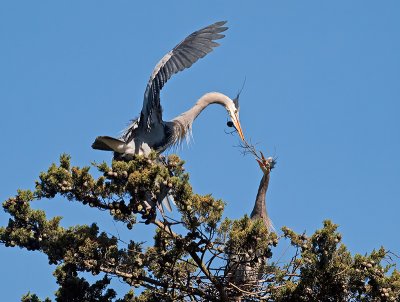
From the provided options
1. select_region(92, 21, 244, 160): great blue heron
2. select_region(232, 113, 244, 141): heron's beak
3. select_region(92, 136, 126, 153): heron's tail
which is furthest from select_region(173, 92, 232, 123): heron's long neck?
select_region(92, 136, 126, 153): heron's tail

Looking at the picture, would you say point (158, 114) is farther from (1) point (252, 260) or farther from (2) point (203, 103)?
(1) point (252, 260)

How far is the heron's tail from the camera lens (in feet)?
38.7

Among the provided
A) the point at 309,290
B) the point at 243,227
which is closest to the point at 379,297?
the point at 309,290

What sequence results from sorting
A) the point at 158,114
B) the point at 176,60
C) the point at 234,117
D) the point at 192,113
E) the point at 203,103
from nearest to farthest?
the point at 176,60 < the point at 158,114 < the point at 192,113 < the point at 203,103 < the point at 234,117

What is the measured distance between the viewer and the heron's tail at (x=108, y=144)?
11.8 meters

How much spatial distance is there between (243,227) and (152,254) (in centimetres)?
113

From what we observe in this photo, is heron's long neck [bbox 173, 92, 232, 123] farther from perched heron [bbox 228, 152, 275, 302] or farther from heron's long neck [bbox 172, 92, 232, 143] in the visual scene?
perched heron [bbox 228, 152, 275, 302]

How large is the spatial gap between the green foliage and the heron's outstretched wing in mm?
1141

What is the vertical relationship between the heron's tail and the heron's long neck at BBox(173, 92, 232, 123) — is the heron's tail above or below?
below

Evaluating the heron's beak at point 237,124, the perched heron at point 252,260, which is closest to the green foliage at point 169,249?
the perched heron at point 252,260

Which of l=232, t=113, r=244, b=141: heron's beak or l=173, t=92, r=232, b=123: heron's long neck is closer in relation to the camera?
l=173, t=92, r=232, b=123: heron's long neck

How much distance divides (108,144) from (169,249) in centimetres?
178

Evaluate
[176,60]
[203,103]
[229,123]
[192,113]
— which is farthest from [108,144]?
[229,123]

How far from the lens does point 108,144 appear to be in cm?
1193
